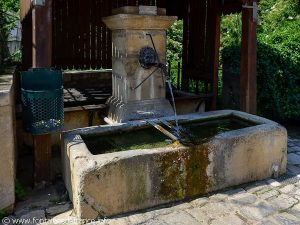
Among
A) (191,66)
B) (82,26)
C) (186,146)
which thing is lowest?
(186,146)

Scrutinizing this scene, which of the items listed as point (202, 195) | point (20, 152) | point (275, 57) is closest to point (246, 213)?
point (202, 195)

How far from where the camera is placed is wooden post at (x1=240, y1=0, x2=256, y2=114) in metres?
5.62

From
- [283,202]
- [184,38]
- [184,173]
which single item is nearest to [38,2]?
[184,173]

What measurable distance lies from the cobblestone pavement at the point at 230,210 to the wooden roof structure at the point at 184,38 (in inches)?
80.4

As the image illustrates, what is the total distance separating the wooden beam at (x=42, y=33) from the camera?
13.8 ft

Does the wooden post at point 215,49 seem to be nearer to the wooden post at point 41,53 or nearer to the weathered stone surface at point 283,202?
the weathered stone surface at point 283,202

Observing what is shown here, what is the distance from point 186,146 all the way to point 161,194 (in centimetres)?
62

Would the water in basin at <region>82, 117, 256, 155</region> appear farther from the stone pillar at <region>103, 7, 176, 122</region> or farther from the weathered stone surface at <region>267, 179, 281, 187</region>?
the weathered stone surface at <region>267, 179, 281, 187</region>

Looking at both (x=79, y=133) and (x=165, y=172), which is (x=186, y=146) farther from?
(x=79, y=133)

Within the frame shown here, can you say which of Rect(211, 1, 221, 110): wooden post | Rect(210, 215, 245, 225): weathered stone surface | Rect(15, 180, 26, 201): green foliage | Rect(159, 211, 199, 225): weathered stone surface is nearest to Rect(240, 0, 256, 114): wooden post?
Rect(211, 1, 221, 110): wooden post

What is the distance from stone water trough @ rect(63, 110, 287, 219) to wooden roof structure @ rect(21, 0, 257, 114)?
58.7 inches

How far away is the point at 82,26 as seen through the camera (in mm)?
8625

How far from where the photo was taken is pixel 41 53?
13.9ft

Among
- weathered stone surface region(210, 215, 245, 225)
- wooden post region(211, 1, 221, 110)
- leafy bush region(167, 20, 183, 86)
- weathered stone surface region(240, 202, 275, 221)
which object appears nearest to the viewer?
weathered stone surface region(210, 215, 245, 225)
